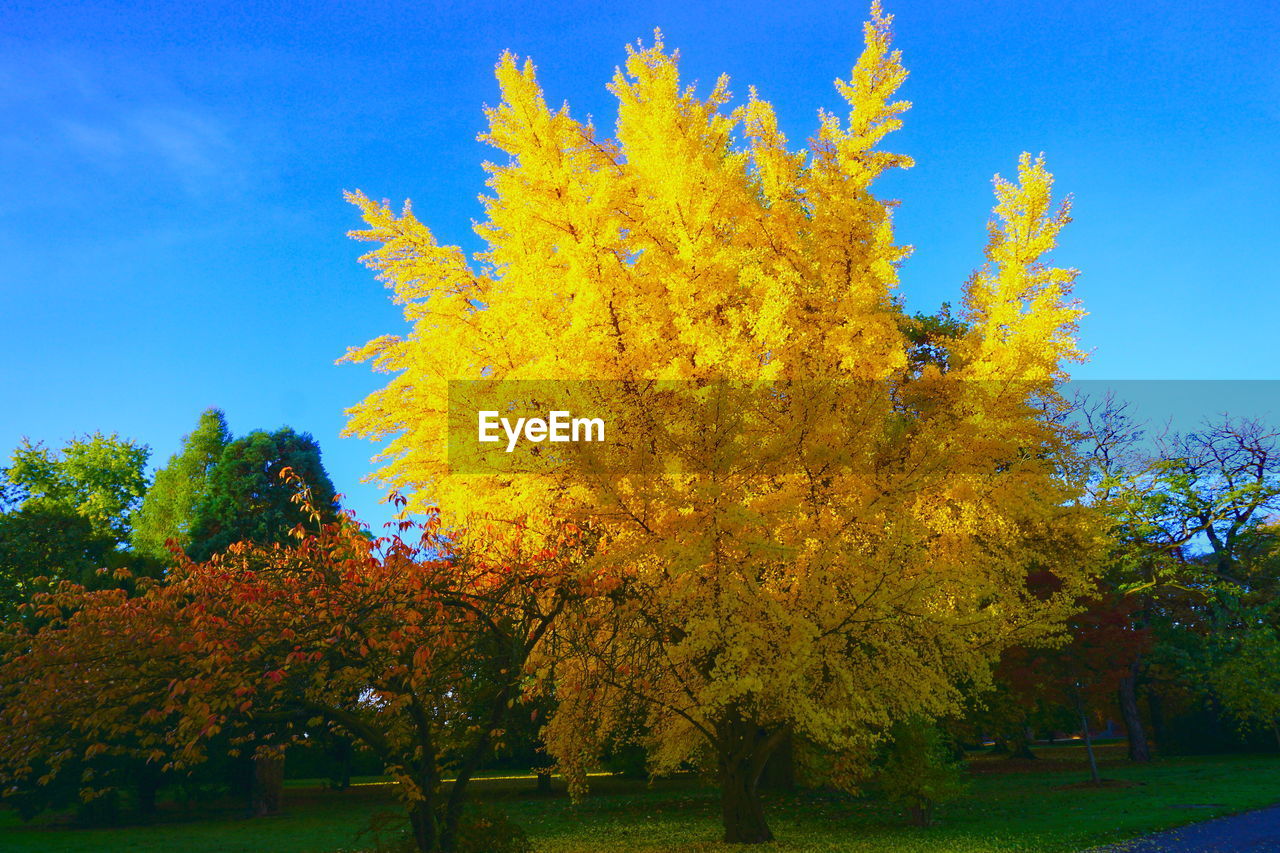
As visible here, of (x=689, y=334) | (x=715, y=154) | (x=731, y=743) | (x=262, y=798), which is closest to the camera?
(x=689, y=334)

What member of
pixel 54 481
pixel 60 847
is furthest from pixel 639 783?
pixel 54 481

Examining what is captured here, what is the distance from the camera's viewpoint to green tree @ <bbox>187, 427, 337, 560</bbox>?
916 inches

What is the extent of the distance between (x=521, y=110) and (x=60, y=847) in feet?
59.0

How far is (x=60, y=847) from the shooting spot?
54.2 feet

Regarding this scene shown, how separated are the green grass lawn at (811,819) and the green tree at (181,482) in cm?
968

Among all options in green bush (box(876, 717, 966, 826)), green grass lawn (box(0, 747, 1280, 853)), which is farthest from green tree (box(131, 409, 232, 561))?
green bush (box(876, 717, 966, 826))

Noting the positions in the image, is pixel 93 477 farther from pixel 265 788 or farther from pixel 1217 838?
pixel 1217 838

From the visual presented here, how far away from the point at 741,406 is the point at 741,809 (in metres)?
6.64

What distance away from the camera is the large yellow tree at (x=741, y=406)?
775cm

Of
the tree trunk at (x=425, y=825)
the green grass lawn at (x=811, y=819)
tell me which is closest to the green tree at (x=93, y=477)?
the green grass lawn at (x=811, y=819)

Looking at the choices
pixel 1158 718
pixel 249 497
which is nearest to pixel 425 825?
pixel 249 497

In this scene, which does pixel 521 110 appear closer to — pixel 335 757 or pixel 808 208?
pixel 808 208

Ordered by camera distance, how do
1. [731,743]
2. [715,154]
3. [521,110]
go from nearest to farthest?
1. [521,110]
2. [715,154]
3. [731,743]

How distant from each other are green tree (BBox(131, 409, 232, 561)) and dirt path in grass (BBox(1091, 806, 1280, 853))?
2826cm
